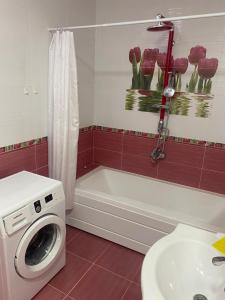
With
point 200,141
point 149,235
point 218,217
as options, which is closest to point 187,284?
point 149,235

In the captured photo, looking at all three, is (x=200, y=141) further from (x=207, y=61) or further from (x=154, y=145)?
(x=207, y=61)

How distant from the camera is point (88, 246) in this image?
2.15 m

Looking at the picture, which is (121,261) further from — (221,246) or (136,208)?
(221,246)

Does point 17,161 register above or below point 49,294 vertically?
above

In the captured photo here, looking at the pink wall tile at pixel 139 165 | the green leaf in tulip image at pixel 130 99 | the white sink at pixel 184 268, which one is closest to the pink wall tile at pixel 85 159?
the pink wall tile at pixel 139 165

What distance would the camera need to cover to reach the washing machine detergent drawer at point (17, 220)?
4.31 ft

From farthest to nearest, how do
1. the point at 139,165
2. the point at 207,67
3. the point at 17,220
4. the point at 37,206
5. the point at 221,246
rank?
1. the point at 139,165
2. the point at 207,67
3. the point at 37,206
4. the point at 17,220
5. the point at 221,246

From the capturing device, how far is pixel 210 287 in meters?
0.98

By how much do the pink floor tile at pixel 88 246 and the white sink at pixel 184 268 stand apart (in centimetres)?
115

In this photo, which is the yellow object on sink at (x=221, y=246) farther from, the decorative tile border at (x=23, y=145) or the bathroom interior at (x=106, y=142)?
the decorative tile border at (x=23, y=145)

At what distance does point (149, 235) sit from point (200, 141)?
3.35ft

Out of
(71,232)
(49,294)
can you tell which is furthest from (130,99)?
(49,294)

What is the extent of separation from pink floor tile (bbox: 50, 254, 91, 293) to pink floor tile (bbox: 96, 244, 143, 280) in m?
0.14

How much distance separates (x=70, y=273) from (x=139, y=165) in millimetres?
1308
